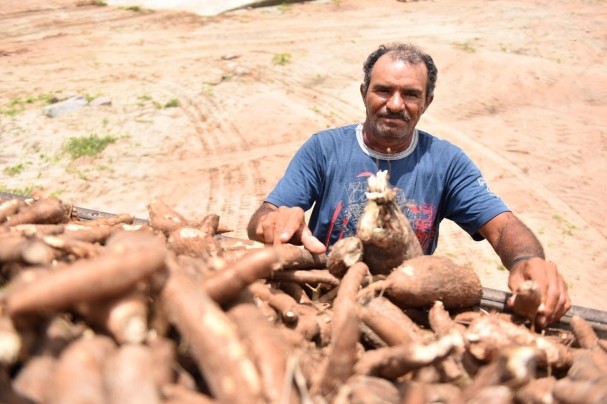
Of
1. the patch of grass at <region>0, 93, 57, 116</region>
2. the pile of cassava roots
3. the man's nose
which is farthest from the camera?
the patch of grass at <region>0, 93, 57, 116</region>

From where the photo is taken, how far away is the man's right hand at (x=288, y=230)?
282 centimetres

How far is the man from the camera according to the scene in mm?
3625

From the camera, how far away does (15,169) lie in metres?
8.28

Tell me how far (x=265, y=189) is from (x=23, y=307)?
20.2ft

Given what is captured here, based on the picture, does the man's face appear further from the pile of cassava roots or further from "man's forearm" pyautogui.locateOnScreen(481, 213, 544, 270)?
the pile of cassava roots

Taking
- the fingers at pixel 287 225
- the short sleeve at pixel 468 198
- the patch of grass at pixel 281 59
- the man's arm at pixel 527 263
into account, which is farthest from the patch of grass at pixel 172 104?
the fingers at pixel 287 225

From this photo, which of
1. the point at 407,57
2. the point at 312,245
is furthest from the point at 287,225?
the point at 407,57

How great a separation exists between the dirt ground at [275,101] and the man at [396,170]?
263 cm

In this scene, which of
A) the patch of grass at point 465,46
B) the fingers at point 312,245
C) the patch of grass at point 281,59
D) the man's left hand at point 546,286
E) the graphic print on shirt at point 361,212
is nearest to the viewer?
the man's left hand at point 546,286

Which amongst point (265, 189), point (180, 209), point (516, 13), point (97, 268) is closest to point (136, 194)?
point (180, 209)

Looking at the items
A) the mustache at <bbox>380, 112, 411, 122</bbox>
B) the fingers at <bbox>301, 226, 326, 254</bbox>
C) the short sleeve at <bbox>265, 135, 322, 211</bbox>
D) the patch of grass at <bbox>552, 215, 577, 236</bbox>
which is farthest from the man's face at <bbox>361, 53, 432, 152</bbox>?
the patch of grass at <bbox>552, 215, 577, 236</bbox>

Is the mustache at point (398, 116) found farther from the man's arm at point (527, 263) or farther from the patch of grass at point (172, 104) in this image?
the patch of grass at point (172, 104)

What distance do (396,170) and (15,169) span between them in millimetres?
6610

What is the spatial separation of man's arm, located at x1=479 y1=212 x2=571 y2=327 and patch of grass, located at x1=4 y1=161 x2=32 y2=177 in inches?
275
